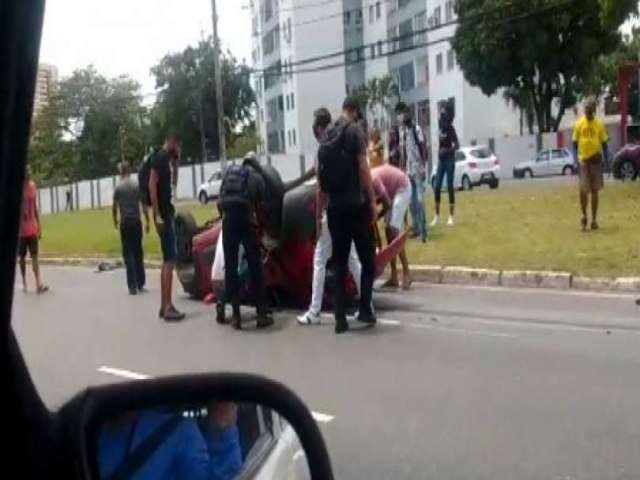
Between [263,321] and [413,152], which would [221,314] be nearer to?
[263,321]

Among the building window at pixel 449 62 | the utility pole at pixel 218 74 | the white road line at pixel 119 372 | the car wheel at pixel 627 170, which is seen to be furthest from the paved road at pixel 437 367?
the building window at pixel 449 62

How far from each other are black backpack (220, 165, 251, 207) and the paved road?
42.7 inches

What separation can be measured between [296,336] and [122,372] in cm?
180

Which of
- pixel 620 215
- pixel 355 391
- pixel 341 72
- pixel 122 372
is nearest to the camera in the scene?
pixel 355 391

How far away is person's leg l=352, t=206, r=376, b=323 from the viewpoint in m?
8.00

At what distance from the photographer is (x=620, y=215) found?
15.2 m

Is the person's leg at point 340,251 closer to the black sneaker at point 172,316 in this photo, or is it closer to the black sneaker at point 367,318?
the black sneaker at point 367,318

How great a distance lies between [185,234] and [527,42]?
3963 centimetres

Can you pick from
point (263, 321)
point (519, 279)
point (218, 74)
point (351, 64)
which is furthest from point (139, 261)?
point (351, 64)

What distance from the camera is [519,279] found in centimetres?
1050

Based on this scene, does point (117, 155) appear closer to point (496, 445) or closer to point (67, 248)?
point (496, 445)

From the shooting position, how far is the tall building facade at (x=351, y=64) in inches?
2714

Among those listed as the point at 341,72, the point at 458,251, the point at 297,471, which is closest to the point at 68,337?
the point at 458,251

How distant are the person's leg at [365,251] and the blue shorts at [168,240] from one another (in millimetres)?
2205
